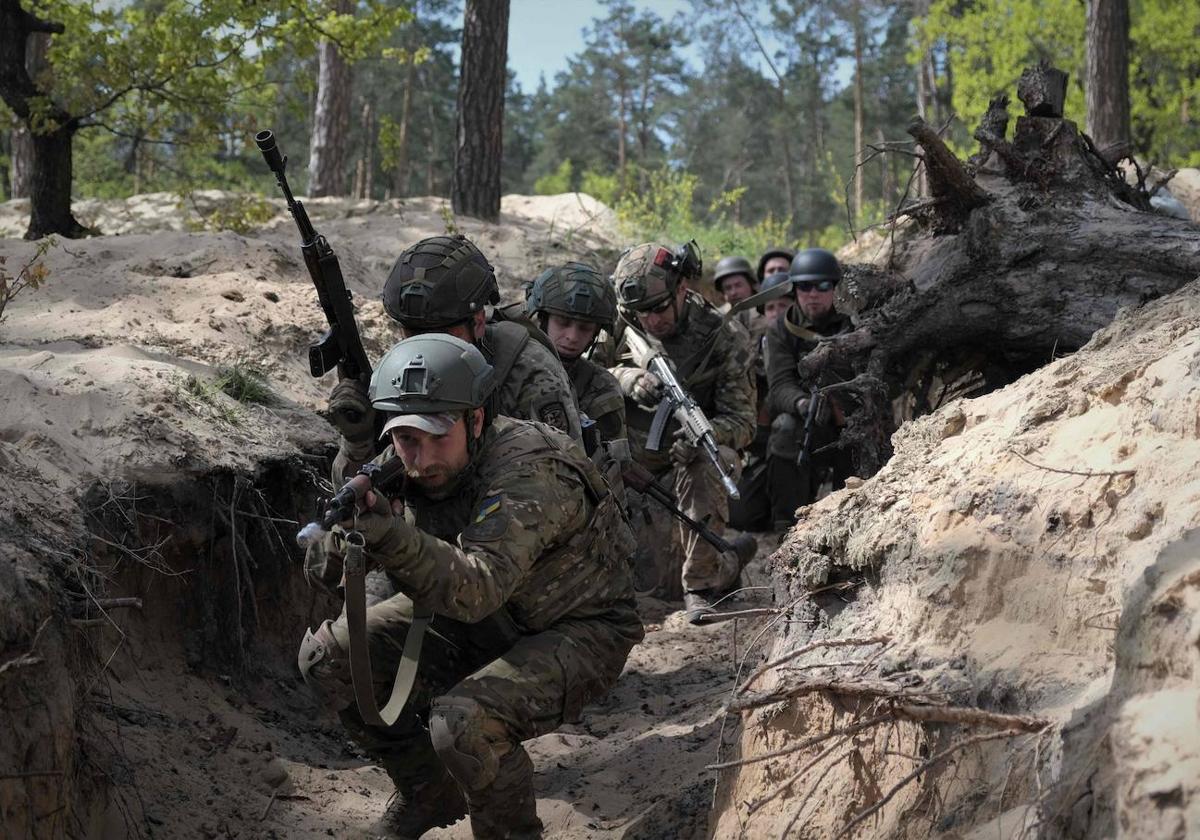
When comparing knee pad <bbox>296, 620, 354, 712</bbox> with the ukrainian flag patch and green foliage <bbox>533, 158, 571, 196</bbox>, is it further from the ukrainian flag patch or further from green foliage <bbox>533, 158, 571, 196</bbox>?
green foliage <bbox>533, 158, 571, 196</bbox>

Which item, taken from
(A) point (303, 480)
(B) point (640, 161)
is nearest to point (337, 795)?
(A) point (303, 480)

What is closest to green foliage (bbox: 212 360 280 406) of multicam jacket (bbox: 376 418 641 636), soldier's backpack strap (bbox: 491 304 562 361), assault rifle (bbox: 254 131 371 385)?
soldier's backpack strap (bbox: 491 304 562 361)

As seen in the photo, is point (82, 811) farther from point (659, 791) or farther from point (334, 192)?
point (334, 192)

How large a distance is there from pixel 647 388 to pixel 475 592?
12.7 ft

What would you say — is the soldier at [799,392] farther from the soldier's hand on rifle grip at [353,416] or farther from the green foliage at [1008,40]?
the green foliage at [1008,40]

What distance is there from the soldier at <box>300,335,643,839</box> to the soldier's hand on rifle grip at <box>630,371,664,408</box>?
294cm

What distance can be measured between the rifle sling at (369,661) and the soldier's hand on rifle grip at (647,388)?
11.4 ft

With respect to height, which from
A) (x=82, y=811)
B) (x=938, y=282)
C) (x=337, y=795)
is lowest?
(x=337, y=795)

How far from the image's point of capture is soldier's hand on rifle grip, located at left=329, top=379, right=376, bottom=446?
195 inches

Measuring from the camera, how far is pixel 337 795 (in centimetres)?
530

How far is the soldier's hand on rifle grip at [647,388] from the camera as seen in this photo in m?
7.59

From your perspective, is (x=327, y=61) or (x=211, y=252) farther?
(x=327, y=61)

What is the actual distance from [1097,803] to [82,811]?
3.17 meters

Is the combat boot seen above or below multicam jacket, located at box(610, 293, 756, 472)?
below
